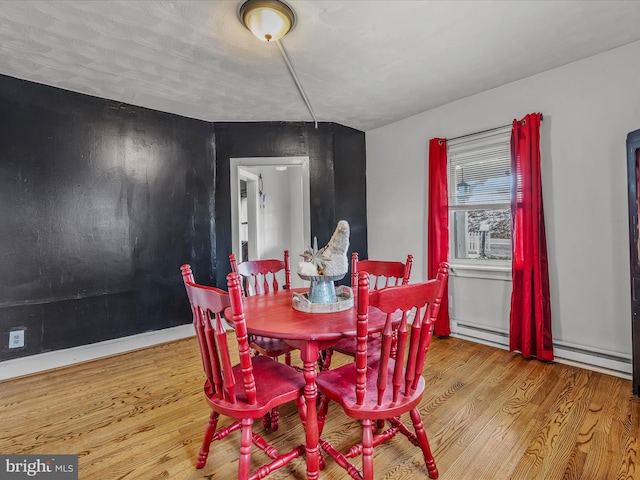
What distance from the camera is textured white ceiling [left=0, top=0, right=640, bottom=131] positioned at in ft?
6.06

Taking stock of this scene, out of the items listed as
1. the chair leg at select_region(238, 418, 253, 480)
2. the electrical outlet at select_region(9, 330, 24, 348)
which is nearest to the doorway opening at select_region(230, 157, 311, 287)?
the electrical outlet at select_region(9, 330, 24, 348)

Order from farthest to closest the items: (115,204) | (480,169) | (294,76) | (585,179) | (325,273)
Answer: (480,169) < (115,204) < (294,76) < (585,179) < (325,273)

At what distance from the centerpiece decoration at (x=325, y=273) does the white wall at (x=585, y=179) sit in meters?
1.97

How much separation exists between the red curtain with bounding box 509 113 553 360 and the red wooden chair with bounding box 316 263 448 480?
1698mm

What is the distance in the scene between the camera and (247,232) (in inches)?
195

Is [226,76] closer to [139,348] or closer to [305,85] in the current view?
[305,85]

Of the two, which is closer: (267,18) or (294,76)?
(267,18)

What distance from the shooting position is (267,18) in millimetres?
1813

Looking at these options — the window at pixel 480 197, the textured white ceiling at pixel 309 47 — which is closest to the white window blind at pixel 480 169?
the window at pixel 480 197

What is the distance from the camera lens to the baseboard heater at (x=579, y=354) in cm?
234

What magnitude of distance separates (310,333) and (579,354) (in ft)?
7.84

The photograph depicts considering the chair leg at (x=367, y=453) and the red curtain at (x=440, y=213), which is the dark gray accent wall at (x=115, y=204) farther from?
the chair leg at (x=367, y=453)

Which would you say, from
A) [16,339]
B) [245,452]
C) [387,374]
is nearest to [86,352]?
[16,339]

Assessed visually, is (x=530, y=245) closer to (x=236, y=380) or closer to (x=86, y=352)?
(x=236, y=380)
